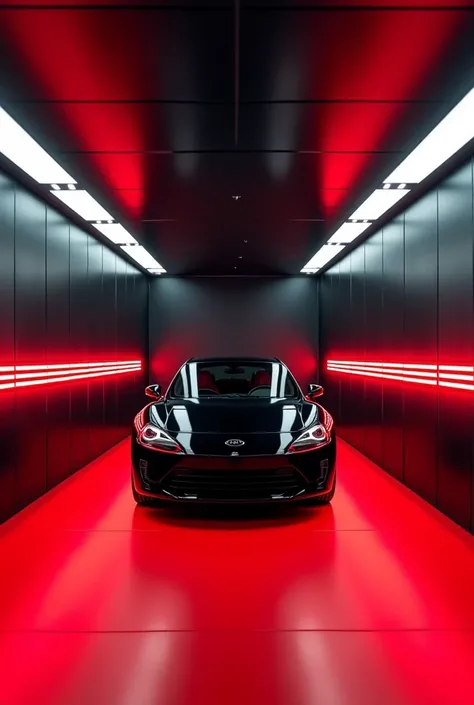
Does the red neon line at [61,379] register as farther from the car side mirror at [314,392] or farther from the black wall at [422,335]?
the black wall at [422,335]

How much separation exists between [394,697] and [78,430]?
494 centimetres

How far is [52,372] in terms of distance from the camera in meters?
5.27

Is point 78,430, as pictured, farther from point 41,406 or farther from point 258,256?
point 258,256

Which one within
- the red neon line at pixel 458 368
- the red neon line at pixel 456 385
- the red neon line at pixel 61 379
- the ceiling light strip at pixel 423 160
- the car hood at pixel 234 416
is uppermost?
the ceiling light strip at pixel 423 160

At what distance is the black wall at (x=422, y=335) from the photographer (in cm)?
402

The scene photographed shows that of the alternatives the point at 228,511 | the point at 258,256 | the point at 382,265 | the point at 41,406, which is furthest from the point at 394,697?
the point at 258,256

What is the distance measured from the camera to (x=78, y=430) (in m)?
6.19

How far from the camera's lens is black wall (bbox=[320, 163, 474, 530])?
4016mm

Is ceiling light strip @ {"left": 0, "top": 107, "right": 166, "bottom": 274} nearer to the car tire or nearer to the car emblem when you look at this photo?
the car emblem

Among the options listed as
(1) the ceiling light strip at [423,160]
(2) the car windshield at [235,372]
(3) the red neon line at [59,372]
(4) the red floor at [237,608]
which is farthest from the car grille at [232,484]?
(1) the ceiling light strip at [423,160]

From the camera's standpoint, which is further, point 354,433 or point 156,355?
point 156,355

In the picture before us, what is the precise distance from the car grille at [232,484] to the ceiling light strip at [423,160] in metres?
2.71

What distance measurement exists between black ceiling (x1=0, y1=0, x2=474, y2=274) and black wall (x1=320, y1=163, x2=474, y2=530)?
30.0 inches

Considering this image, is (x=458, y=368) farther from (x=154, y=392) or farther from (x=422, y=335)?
(x=154, y=392)
